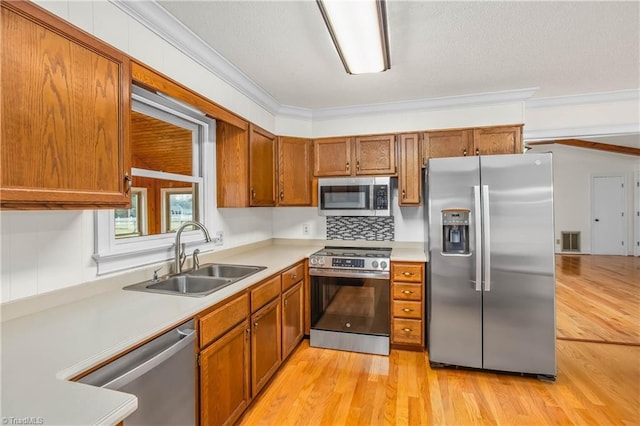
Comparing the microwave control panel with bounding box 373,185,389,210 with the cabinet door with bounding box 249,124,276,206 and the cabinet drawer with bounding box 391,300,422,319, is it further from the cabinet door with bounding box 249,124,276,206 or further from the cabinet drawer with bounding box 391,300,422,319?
the cabinet door with bounding box 249,124,276,206

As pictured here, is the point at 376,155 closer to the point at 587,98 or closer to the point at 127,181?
the point at 587,98

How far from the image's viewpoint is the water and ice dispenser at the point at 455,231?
2543 millimetres

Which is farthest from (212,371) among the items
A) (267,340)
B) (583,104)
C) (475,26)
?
(583,104)

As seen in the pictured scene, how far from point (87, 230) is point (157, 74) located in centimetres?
92

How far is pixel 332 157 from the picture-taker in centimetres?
337

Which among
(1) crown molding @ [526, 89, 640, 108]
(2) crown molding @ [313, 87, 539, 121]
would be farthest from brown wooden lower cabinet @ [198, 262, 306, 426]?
(1) crown molding @ [526, 89, 640, 108]

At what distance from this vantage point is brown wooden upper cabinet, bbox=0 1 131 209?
1017 mm

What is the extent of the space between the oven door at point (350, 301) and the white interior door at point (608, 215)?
8.07 metres

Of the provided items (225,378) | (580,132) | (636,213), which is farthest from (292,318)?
(636,213)

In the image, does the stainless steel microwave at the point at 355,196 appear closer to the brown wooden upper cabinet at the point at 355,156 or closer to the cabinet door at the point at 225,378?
the brown wooden upper cabinet at the point at 355,156

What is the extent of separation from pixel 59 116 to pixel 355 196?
241cm

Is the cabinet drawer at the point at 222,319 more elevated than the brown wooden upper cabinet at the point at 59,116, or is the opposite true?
the brown wooden upper cabinet at the point at 59,116

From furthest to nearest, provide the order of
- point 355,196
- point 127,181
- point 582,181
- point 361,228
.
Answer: point 582,181 → point 361,228 → point 355,196 → point 127,181

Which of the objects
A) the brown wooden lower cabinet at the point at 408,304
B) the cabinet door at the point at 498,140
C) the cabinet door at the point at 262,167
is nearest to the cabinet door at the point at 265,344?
the cabinet door at the point at 262,167
